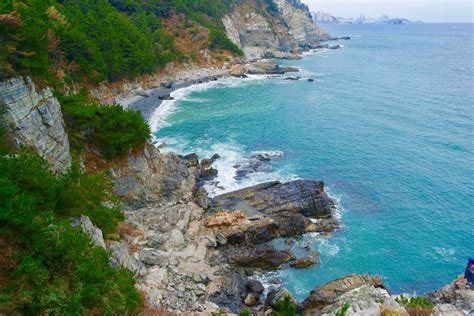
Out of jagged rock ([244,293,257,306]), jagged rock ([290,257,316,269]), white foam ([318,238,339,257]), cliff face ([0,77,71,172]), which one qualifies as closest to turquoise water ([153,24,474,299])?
white foam ([318,238,339,257])

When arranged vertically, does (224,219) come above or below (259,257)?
above

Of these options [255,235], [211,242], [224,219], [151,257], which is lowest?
[255,235]

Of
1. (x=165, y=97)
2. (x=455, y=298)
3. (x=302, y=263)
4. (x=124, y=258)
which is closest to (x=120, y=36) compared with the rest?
(x=165, y=97)

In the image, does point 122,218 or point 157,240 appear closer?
point 122,218

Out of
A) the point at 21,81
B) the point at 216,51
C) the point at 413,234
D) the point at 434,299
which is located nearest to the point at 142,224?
the point at 21,81

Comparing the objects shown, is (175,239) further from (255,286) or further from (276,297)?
(276,297)

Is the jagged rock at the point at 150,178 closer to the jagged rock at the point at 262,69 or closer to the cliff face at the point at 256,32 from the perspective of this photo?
the jagged rock at the point at 262,69

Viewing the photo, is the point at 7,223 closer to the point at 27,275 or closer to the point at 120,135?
the point at 27,275
